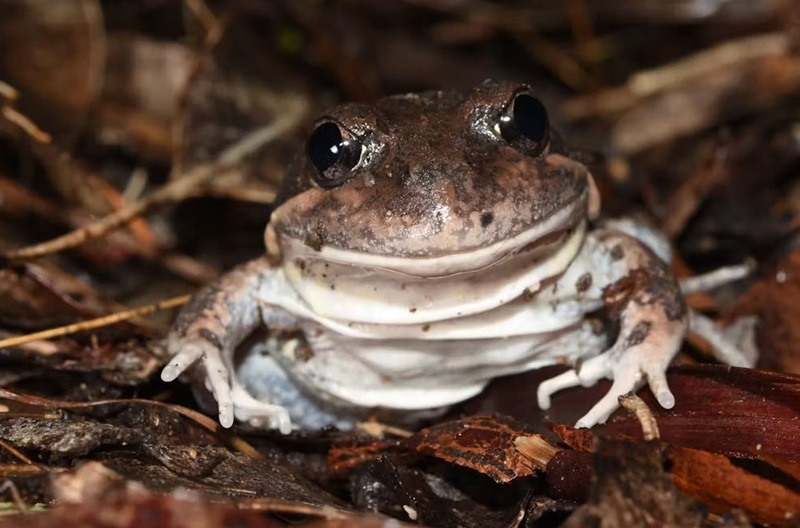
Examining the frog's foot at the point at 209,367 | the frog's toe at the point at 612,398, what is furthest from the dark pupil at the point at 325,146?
the frog's toe at the point at 612,398

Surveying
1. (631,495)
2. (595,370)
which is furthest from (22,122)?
(631,495)

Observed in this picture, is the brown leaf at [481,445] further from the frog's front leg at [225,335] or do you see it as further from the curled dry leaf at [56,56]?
the curled dry leaf at [56,56]

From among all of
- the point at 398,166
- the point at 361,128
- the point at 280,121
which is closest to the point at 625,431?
the point at 398,166

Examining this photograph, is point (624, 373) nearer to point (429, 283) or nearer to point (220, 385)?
point (429, 283)

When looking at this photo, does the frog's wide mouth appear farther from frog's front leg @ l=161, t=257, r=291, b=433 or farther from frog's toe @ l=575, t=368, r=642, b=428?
frog's toe @ l=575, t=368, r=642, b=428

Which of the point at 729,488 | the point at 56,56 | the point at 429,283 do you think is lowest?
the point at 729,488

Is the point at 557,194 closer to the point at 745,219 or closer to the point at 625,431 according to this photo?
the point at 625,431

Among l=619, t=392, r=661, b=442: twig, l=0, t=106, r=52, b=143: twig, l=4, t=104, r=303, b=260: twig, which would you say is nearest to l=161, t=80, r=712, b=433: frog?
l=619, t=392, r=661, b=442: twig
